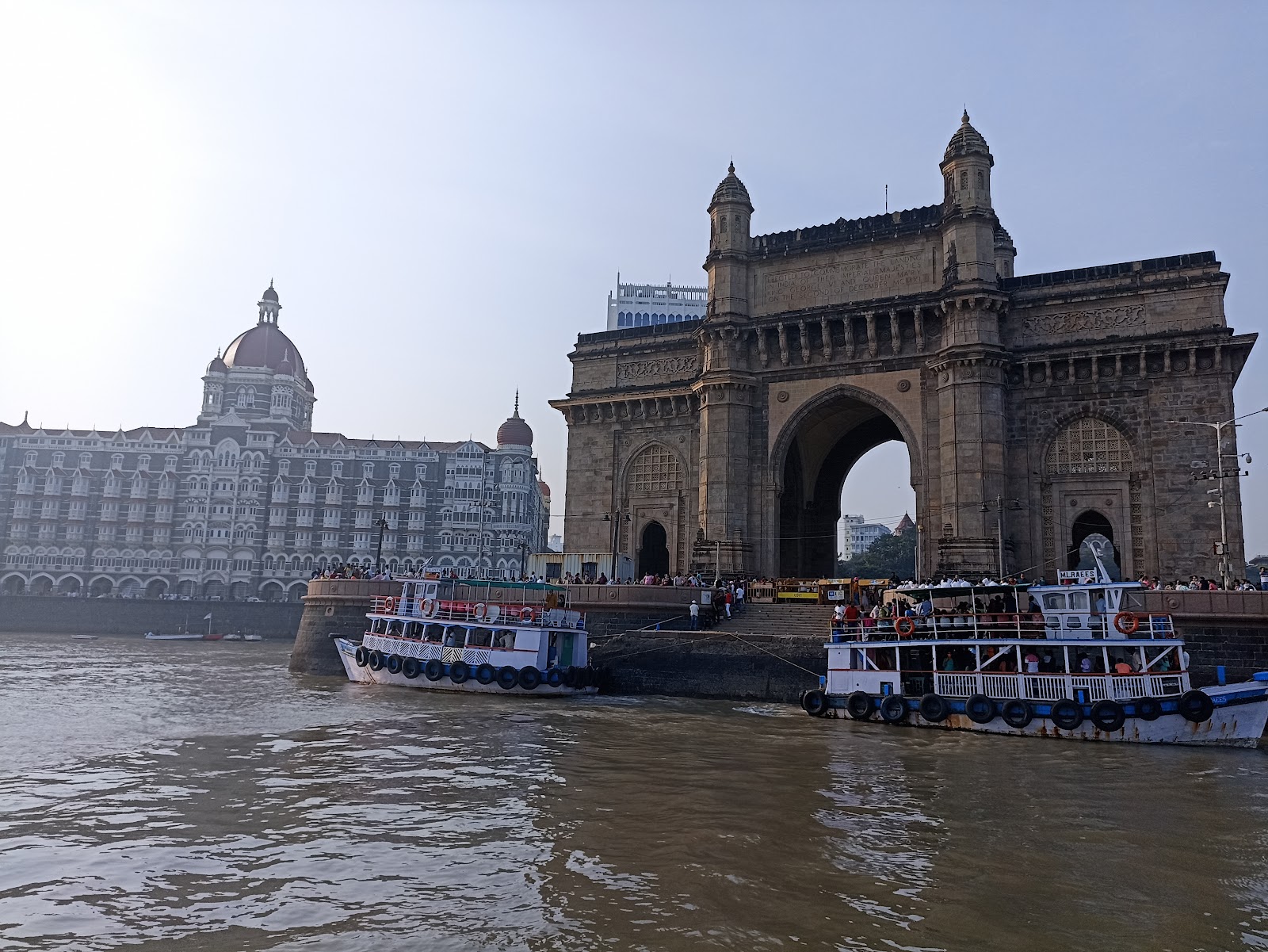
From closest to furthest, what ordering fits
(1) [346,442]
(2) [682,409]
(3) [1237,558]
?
1. (3) [1237,558]
2. (2) [682,409]
3. (1) [346,442]

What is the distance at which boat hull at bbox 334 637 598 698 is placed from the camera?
2819 cm

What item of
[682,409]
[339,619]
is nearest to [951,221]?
[682,409]

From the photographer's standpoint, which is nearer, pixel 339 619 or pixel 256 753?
pixel 256 753

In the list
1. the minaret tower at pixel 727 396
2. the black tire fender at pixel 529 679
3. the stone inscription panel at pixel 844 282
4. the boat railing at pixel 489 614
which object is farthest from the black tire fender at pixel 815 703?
the stone inscription panel at pixel 844 282

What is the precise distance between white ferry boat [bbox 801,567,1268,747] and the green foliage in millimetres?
68677

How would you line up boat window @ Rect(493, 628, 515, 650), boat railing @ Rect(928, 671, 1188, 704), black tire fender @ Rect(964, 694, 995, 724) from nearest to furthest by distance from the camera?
boat railing @ Rect(928, 671, 1188, 704) → black tire fender @ Rect(964, 694, 995, 724) → boat window @ Rect(493, 628, 515, 650)

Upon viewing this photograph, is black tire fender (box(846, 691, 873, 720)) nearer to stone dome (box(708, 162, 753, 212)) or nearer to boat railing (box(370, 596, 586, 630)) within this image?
boat railing (box(370, 596, 586, 630))

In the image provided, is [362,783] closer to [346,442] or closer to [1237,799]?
[1237,799]

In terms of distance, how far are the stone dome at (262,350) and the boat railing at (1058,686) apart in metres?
83.5

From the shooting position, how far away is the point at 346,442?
291 ft

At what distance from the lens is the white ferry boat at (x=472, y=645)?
28.5 meters

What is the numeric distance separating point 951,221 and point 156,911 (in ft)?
107

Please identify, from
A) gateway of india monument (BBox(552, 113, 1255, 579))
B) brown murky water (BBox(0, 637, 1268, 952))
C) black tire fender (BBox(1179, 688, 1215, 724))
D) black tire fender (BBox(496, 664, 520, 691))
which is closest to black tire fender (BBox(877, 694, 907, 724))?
brown murky water (BBox(0, 637, 1268, 952))

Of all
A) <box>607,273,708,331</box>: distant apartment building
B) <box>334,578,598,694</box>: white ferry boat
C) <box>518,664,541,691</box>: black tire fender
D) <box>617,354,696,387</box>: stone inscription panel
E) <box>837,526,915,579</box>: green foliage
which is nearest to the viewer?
<box>518,664,541,691</box>: black tire fender
